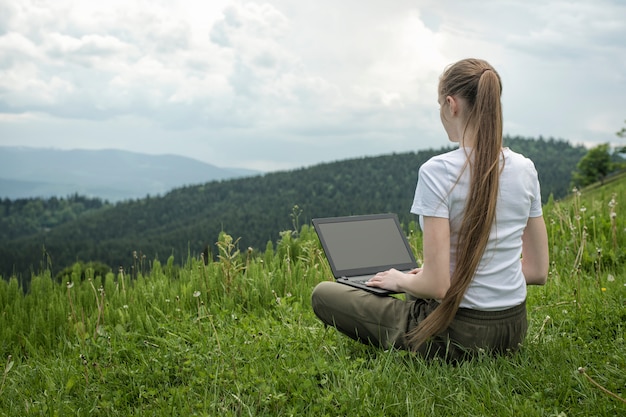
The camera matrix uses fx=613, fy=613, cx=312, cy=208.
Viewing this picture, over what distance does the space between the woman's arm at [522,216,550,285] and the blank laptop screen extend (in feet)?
2.44

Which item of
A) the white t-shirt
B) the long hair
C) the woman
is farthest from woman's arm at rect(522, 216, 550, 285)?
the long hair

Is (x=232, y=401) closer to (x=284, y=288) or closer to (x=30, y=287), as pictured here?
(x=284, y=288)

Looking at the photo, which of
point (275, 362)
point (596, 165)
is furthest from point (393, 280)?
point (596, 165)

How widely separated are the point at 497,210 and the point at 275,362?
164 centimetres

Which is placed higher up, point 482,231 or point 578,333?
point 482,231

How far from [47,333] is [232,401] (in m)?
3.25

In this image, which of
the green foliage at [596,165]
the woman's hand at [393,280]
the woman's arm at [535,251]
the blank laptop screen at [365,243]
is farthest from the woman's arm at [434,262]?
the green foliage at [596,165]

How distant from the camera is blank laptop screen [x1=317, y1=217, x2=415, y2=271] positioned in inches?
154

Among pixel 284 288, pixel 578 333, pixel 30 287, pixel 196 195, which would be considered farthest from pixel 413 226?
pixel 196 195

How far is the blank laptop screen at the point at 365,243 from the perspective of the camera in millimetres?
3902

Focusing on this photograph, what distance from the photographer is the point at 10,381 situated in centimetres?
431

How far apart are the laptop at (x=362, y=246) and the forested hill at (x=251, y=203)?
207 feet

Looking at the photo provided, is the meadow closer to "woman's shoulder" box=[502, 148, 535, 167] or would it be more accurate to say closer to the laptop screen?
the laptop screen

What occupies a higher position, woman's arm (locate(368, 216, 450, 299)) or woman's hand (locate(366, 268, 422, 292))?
woman's arm (locate(368, 216, 450, 299))
